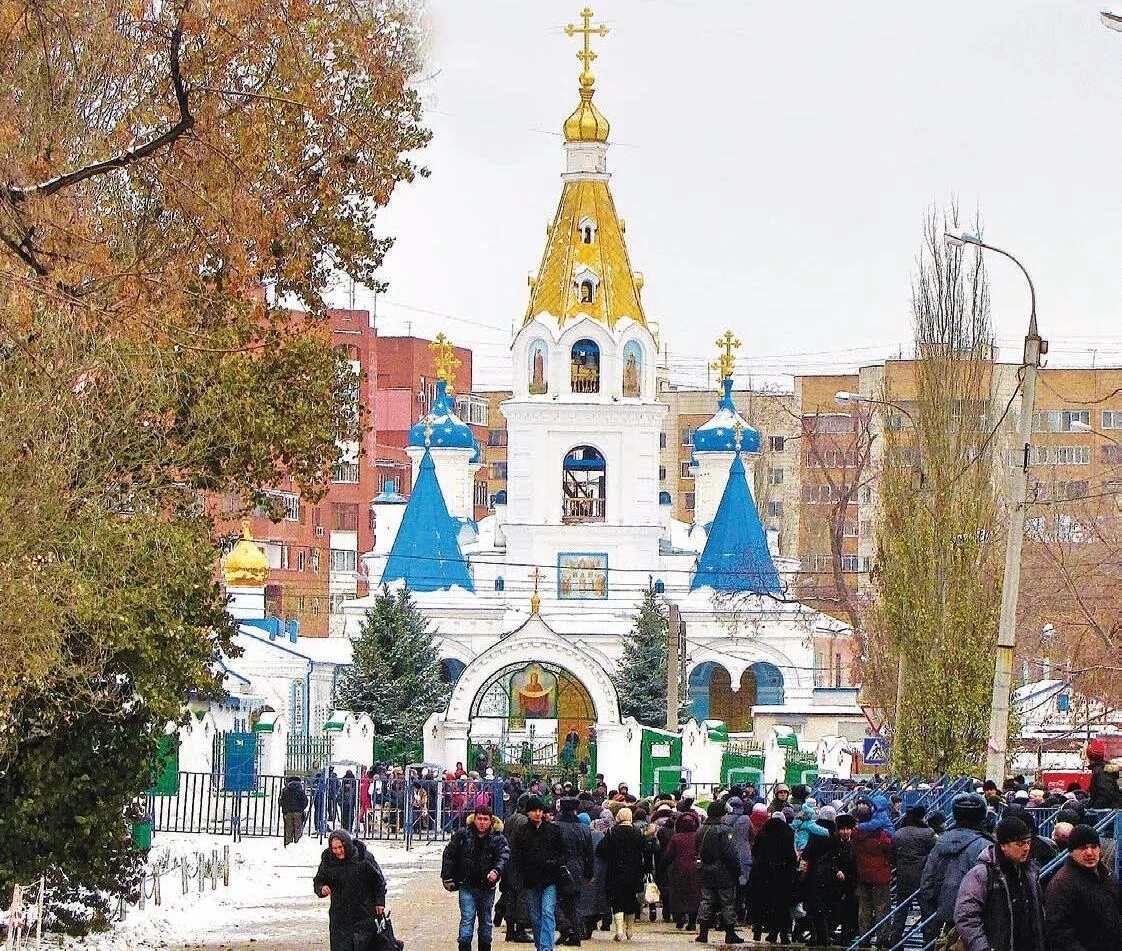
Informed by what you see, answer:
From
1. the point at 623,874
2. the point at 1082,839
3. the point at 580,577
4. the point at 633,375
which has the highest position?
the point at 633,375

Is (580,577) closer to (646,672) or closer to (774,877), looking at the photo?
(646,672)

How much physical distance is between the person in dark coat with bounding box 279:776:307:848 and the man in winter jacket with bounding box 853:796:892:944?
1392 cm

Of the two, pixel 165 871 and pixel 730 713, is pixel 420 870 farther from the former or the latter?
pixel 730 713

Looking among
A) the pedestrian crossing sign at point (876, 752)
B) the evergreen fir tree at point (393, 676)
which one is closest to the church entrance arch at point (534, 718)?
the evergreen fir tree at point (393, 676)

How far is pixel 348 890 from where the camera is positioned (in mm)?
15438

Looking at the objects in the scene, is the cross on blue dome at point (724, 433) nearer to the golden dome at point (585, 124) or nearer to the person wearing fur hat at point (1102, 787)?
the golden dome at point (585, 124)

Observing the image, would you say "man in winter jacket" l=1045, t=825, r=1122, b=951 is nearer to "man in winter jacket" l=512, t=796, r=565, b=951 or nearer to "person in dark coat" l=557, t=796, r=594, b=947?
"man in winter jacket" l=512, t=796, r=565, b=951

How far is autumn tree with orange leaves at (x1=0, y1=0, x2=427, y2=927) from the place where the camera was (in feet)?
45.5

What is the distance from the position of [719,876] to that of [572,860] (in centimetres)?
210

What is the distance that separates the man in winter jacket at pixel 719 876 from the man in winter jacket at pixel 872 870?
4.66 feet

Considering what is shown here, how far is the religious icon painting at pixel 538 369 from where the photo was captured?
6875 cm

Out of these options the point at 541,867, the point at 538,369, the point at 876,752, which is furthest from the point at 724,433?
the point at 541,867

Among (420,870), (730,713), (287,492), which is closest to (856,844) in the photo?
(420,870)

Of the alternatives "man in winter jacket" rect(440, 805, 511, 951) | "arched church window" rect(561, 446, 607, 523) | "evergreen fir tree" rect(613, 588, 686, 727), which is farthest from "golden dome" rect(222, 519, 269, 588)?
"man in winter jacket" rect(440, 805, 511, 951)
